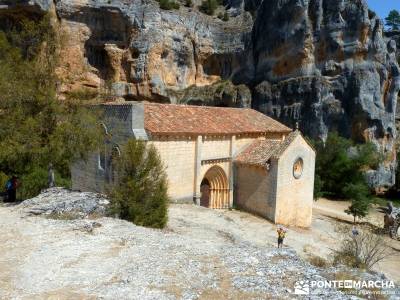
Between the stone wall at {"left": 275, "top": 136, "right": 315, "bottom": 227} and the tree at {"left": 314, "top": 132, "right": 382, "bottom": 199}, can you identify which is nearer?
the stone wall at {"left": 275, "top": 136, "right": 315, "bottom": 227}

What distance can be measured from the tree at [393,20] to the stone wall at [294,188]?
178 ft

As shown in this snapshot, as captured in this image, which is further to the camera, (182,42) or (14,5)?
(182,42)

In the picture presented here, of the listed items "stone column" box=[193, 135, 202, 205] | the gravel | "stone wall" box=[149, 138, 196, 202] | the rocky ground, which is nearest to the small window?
"stone column" box=[193, 135, 202, 205]

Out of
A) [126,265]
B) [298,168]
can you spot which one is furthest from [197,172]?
[126,265]

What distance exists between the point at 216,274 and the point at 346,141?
3254 centimetres

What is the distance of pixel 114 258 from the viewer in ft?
33.8

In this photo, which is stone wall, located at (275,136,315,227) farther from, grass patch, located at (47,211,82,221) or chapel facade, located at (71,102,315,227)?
grass patch, located at (47,211,82,221)

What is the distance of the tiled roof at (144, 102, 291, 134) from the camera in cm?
2062

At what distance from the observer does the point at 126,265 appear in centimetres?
984

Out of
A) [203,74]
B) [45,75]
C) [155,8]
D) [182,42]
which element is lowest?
[45,75]

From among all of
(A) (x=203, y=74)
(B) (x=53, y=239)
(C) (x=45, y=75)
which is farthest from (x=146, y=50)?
(B) (x=53, y=239)

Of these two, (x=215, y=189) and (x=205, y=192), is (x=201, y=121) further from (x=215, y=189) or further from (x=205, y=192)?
(x=205, y=192)

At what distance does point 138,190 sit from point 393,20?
219ft

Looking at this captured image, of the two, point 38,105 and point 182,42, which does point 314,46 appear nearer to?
point 182,42
